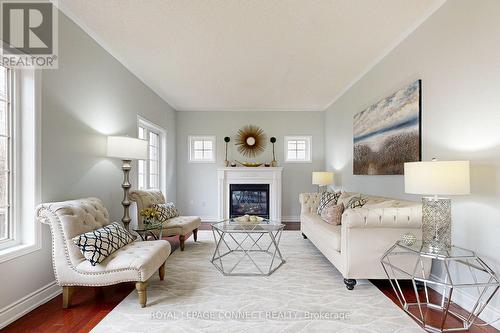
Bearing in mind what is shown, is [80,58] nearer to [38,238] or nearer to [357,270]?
[38,238]

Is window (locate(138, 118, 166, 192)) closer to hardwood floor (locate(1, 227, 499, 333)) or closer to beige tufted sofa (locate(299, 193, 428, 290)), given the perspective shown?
hardwood floor (locate(1, 227, 499, 333))

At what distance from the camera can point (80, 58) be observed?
9.89 feet

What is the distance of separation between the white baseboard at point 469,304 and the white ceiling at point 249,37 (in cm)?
265

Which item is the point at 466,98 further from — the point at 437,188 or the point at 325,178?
the point at 325,178

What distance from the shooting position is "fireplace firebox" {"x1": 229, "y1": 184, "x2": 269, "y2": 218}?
655cm

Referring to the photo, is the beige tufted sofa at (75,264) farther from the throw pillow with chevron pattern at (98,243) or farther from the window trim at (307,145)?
the window trim at (307,145)

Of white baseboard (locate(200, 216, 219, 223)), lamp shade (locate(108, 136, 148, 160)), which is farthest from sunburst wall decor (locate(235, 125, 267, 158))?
lamp shade (locate(108, 136, 148, 160))

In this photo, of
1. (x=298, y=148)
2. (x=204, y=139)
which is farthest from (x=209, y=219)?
(x=298, y=148)

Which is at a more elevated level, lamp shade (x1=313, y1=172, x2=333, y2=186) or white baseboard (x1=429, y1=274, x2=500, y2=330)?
lamp shade (x1=313, y1=172, x2=333, y2=186)

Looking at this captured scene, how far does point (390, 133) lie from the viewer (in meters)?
3.56

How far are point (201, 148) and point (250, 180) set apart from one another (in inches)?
59.2

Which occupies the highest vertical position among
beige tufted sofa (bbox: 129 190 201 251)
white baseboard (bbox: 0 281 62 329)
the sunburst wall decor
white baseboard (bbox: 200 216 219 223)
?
the sunburst wall decor

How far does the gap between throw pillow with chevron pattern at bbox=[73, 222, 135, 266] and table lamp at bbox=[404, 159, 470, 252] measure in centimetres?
258

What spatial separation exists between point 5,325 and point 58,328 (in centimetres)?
43
